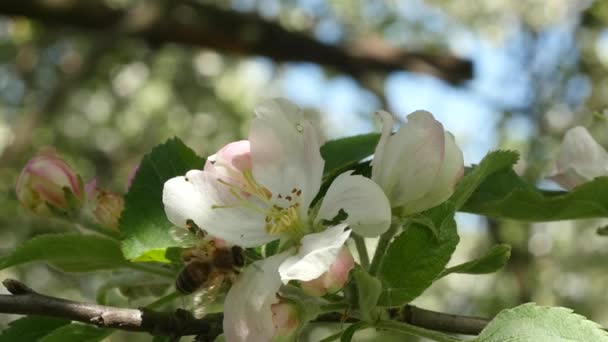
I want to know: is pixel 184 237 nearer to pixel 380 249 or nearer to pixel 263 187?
pixel 263 187

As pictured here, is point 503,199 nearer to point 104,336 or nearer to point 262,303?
point 262,303

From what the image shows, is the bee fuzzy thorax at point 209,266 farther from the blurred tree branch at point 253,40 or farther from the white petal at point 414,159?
the blurred tree branch at point 253,40

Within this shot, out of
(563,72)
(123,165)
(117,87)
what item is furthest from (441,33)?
(123,165)

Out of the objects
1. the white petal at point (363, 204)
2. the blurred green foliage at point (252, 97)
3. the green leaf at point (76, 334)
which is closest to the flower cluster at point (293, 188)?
the white petal at point (363, 204)

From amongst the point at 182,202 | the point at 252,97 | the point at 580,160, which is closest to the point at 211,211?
the point at 182,202

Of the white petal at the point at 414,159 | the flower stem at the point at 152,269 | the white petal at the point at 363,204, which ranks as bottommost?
the flower stem at the point at 152,269
